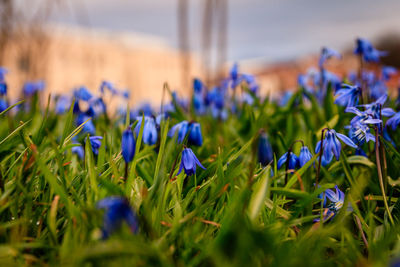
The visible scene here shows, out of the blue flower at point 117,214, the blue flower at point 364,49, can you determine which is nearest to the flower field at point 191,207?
the blue flower at point 117,214

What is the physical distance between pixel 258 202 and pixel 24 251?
0.85 m

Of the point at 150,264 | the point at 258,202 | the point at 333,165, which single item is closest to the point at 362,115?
the point at 333,165

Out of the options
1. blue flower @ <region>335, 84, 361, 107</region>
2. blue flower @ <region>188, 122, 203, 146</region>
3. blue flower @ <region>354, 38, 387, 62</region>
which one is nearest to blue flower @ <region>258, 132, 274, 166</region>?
blue flower @ <region>188, 122, 203, 146</region>

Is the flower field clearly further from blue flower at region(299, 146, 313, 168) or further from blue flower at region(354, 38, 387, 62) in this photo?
blue flower at region(354, 38, 387, 62)

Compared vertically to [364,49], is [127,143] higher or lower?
lower

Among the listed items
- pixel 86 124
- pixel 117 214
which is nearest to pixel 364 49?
pixel 86 124

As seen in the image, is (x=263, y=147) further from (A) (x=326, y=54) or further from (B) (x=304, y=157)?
(A) (x=326, y=54)

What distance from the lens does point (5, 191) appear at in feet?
4.30

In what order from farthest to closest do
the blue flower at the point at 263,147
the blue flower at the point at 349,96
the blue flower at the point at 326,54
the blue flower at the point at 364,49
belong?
the blue flower at the point at 326,54 < the blue flower at the point at 364,49 < the blue flower at the point at 349,96 < the blue flower at the point at 263,147

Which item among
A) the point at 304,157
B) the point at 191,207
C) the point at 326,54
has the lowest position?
the point at 191,207

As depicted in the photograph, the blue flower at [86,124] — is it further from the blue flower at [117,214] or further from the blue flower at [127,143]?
the blue flower at [117,214]

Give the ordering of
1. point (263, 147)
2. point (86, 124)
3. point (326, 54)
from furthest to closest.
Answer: point (326, 54), point (86, 124), point (263, 147)

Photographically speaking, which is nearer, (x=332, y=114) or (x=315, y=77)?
(x=332, y=114)

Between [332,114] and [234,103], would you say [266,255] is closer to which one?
[332,114]
